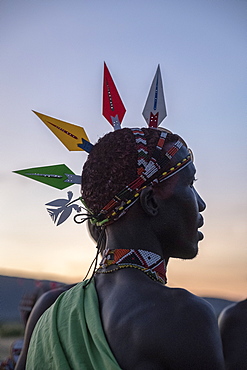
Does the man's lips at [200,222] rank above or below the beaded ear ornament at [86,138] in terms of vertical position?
below

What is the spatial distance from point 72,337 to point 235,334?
69 centimetres

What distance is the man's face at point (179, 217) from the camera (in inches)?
101

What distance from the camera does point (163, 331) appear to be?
205 centimetres

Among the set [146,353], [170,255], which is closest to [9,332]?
[170,255]

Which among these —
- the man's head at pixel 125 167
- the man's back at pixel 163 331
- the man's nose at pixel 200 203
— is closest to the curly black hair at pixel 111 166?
the man's head at pixel 125 167

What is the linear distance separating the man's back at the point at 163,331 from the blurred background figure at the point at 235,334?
0.25 m

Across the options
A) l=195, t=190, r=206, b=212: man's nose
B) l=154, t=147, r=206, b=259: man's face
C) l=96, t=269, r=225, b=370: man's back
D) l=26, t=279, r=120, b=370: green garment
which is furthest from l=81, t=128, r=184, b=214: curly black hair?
l=96, t=269, r=225, b=370: man's back

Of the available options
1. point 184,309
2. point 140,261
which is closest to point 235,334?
point 184,309

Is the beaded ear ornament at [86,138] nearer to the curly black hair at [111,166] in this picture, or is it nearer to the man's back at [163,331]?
the curly black hair at [111,166]

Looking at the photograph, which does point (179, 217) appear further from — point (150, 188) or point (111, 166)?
point (111, 166)

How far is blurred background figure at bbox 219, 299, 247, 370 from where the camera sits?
2.25m

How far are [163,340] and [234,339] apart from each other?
0.44 m

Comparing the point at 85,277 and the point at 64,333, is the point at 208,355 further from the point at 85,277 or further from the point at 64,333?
the point at 85,277

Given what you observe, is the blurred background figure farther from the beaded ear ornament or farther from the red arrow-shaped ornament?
the red arrow-shaped ornament
